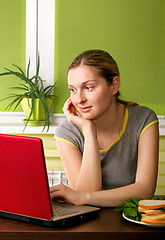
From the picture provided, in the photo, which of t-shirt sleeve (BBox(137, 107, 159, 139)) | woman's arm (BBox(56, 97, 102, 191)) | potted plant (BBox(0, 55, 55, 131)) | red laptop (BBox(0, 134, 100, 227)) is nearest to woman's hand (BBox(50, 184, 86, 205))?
red laptop (BBox(0, 134, 100, 227))

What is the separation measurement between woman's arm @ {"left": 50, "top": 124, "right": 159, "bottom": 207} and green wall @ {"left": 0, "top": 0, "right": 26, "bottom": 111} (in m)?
1.67

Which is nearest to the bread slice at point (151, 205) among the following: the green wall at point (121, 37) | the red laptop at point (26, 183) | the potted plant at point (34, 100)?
the red laptop at point (26, 183)

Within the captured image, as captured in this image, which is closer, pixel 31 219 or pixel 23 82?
pixel 31 219

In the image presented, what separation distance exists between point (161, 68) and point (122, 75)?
0.36 meters

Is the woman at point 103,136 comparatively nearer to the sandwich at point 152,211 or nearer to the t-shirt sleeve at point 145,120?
the t-shirt sleeve at point 145,120

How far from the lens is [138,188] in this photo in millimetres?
1607

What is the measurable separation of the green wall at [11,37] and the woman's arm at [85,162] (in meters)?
1.45

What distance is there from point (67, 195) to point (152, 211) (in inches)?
14.8

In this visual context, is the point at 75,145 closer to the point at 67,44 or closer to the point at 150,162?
the point at 150,162

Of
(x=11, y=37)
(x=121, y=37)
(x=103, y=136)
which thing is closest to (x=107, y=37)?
(x=121, y=37)

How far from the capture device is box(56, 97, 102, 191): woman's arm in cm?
173

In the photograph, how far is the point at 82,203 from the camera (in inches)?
54.8

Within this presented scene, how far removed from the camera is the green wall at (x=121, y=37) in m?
3.15

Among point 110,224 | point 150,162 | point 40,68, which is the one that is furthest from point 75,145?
point 40,68
